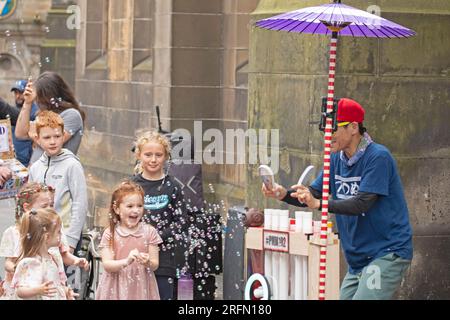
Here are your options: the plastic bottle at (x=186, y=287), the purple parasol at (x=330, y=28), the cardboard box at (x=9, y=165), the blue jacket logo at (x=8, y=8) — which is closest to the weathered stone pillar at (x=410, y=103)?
the plastic bottle at (x=186, y=287)

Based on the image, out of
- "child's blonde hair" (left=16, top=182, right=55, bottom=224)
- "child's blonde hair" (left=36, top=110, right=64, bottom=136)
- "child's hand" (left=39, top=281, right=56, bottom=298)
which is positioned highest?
"child's blonde hair" (left=36, top=110, right=64, bottom=136)

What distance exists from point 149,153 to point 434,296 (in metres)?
2.91

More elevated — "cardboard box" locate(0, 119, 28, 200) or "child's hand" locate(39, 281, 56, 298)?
"cardboard box" locate(0, 119, 28, 200)

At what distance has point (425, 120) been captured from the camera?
12586 millimetres

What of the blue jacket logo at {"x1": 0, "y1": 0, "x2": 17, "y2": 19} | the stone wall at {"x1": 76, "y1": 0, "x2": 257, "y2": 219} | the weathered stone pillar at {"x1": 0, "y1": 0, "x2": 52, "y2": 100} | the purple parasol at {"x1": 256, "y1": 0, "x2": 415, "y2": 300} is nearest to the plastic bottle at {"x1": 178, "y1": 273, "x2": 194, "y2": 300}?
the purple parasol at {"x1": 256, "y1": 0, "x2": 415, "y2": 300}

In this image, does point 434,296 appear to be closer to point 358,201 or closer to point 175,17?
point 358,201

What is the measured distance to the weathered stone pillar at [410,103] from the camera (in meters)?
12.5

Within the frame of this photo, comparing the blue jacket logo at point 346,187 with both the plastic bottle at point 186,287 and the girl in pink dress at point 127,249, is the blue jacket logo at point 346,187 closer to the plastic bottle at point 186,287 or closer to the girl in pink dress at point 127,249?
the girl in pink dress at point 127,249

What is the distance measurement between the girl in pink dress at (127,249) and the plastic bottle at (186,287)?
932 millimetres

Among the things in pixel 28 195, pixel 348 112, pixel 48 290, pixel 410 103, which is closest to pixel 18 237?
pixel 28 195

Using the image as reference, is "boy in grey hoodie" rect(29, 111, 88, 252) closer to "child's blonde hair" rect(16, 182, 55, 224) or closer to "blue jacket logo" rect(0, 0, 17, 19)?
"child's blonde hair" rect(16, 182, 55, 224)

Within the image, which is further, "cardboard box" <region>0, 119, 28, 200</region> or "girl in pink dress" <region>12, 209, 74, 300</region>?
"cardboard box" <region>0, 119, 28, 200</region>

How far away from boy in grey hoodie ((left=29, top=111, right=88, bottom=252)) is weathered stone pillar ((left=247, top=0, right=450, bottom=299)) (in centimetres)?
220

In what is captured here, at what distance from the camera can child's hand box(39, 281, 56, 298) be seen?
9.62m
